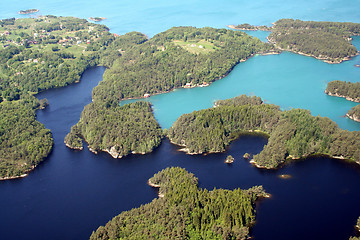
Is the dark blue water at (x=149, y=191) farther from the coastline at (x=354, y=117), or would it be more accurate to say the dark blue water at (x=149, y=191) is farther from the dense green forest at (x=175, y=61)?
the dense green forest at (x=175, y=61)

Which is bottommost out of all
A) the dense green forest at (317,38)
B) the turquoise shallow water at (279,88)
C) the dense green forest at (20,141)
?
the dense green forest at (20,141)

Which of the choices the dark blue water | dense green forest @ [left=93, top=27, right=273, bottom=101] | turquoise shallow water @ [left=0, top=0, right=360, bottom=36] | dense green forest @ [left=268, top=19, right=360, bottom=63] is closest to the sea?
the dark blue water

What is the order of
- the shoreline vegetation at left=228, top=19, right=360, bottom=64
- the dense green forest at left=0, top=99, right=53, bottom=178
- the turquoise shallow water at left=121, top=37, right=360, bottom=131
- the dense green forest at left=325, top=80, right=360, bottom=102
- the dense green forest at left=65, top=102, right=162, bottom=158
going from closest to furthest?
the dense green forest at left=0, top=99, right=53, bottom=178
the dense green forest at left=65, top=102, right=162, bottom=158
the turquoise shallow water at left=121, top=37, right=360, bottom=131
the dense green forest at left=325, top=80, right=360, bottom=102
the shoreline vegetation at left=228, top=19, right=360, bottom=64

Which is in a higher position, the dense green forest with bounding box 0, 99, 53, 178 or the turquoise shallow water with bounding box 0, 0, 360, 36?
the turquoise shallow water with bounding box 0, 0, 360, 36

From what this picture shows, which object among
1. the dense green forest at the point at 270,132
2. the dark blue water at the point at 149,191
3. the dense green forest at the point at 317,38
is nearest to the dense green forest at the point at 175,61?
the dense green forest at the point at 317,38

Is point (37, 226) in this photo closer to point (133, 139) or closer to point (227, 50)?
point (133, 139)

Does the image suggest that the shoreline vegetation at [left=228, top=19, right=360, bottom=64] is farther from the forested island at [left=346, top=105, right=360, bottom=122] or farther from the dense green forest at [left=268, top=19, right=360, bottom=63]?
the forested island at [left=346, top=105, right=360, bottom=122]
